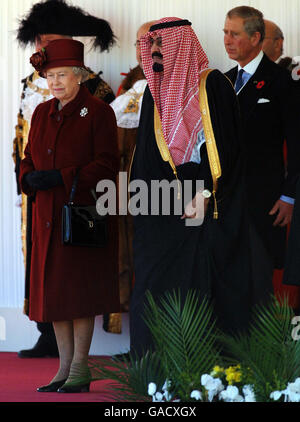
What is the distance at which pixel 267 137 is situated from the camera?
5621mm

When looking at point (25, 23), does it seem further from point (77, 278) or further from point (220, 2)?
point (77, 278)

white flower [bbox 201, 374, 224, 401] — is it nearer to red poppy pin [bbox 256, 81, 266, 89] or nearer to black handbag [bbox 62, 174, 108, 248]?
black handbag [bbox 62, 174, 108, 248]

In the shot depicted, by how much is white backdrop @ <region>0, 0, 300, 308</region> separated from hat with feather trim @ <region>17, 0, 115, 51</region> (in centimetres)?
40

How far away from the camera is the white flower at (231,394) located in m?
2.75

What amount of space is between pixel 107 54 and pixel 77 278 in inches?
102

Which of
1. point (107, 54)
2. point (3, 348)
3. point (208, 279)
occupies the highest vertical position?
point (107, 54)

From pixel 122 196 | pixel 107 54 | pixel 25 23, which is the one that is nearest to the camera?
pixel 122 196

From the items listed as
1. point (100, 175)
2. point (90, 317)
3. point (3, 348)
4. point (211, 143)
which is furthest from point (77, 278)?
point (3, 348)

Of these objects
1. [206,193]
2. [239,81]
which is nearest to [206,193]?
[206,193]

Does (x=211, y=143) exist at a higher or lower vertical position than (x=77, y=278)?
higher

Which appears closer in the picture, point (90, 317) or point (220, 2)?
point (90, 317)

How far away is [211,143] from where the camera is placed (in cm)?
464

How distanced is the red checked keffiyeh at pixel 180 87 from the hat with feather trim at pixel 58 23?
1.83 m
